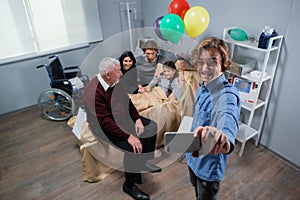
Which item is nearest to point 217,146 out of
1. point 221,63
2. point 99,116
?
point 221,63

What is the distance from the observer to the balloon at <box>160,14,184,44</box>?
2.04 metres

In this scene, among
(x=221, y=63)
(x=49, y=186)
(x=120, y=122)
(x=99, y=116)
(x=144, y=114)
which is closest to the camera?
(x=221, y=63)

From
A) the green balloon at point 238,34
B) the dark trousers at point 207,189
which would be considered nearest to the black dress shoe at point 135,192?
the dark trousers at point 207,189

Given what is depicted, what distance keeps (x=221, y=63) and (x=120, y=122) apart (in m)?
0.97

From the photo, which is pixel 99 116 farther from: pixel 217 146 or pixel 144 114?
pixel 217 146

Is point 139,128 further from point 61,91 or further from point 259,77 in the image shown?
point 61,91

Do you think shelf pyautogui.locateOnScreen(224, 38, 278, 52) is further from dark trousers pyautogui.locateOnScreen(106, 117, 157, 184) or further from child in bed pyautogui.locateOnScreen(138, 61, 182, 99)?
dark trousers pyautogui.locateOnScreen(106, 117, 157, 184)

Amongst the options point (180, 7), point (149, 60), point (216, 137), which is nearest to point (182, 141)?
point (216, 137)

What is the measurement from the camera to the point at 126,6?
3.34 meters

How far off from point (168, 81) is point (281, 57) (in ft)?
3.34

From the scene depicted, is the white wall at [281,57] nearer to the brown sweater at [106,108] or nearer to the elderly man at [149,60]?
the elderly man at [149,60]

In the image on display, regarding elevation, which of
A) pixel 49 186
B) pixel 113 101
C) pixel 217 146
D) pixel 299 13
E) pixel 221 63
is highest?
pixel 299 13

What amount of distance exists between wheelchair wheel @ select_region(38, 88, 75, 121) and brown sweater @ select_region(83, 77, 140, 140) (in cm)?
105

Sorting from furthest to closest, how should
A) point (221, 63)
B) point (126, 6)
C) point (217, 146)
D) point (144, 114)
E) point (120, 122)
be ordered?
point (126, 6), point (144, 114), point (120, 122), point (221, 63), point (217, 146)
